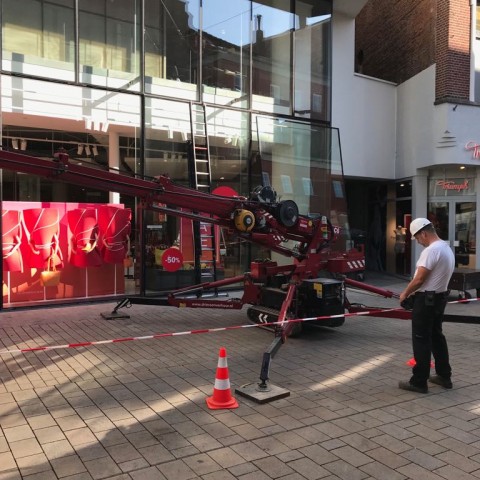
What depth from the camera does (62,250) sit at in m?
10.1

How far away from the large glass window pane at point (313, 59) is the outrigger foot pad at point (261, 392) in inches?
374

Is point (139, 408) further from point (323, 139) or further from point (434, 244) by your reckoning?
point (323, 139)

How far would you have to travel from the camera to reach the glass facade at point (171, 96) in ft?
33.4

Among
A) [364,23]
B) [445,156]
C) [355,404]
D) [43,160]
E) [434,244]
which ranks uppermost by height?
[364,23]

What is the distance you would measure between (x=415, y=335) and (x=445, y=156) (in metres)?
9.85

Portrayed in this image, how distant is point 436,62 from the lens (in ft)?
45.8

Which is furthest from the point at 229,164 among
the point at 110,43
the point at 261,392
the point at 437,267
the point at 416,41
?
the point at 261,392

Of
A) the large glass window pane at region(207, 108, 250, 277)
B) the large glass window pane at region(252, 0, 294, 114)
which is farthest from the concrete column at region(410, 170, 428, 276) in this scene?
the large glass window pane at region(207, 108, 250, 277)

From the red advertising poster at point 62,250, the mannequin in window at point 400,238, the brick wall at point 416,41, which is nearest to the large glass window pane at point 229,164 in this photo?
the red advertising poster at point 62,250

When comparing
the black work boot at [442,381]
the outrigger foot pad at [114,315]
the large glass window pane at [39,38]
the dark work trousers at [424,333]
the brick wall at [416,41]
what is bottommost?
the black work boot at [442,381]

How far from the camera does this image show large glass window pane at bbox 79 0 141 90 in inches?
416

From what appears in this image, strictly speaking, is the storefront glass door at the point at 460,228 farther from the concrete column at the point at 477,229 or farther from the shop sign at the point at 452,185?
the shop sign at the point at 452,185

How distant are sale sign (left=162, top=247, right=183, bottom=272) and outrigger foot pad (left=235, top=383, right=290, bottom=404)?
229 inches

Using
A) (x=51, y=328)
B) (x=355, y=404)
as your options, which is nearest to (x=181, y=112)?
(x=51, y=328)
